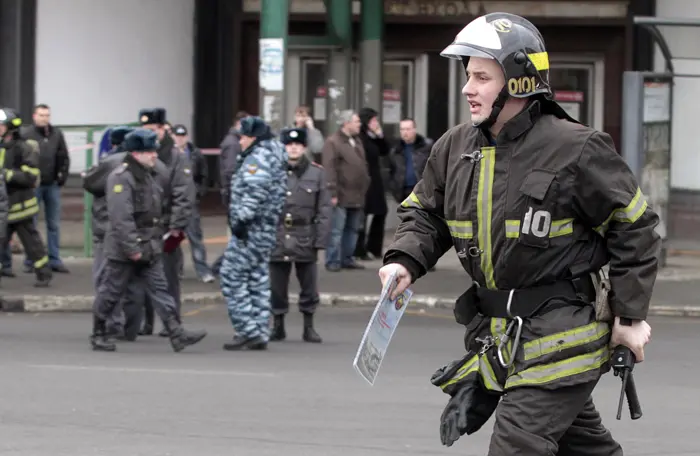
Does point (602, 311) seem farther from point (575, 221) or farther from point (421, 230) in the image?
point (421, 230)

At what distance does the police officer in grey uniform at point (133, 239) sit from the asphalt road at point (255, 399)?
218mm

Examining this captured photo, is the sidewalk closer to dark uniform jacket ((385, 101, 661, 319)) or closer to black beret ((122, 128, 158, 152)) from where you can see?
black beret ((122, 128, 158, 152))

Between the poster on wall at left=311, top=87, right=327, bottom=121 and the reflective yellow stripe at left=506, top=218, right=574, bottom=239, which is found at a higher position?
the poster on wall at left=311, top=87, right=327, bottom=121

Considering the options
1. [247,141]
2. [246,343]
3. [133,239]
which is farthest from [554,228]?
[246,343]

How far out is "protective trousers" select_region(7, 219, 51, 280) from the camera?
1454 centimetres

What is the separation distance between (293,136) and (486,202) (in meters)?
6.94

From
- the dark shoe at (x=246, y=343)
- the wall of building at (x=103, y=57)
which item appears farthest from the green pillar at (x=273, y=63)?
the dark shoe at (x=246, y=343)

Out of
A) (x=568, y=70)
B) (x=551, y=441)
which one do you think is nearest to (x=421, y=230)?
(x=551, y=441)

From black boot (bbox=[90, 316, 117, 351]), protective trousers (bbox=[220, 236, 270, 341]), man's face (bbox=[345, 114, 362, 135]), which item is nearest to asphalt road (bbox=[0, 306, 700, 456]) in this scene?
black boot (bbox=[90, 316, 117, 351])

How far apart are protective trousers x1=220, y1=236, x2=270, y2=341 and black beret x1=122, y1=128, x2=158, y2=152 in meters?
0.94

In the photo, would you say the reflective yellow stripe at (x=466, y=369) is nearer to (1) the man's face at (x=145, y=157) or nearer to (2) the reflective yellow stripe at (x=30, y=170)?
(1) the man's face at (x=145, y=157)

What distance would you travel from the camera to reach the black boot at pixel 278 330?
11758mm

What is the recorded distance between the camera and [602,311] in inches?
182

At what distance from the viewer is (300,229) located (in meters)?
11.6
